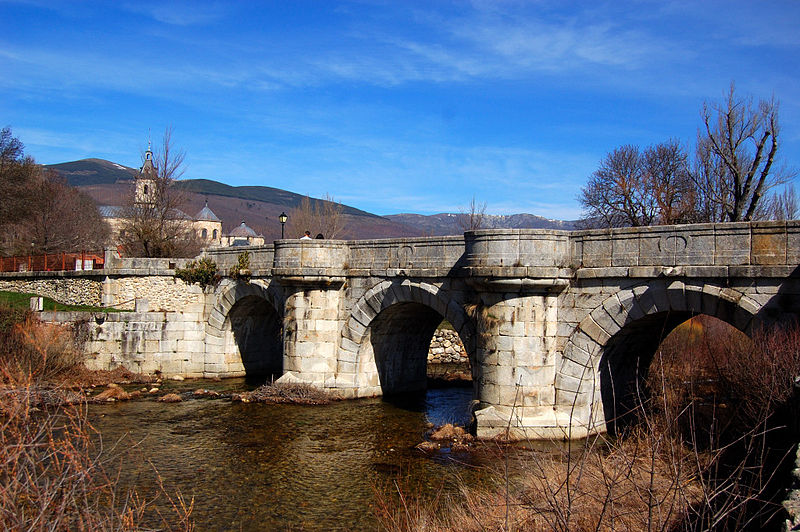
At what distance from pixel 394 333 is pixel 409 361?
1.30 metres

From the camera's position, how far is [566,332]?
497 inches

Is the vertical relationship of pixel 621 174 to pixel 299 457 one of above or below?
above

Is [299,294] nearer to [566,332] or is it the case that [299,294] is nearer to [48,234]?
[566,332]

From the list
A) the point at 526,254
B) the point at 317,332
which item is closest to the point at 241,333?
the point at 317,332

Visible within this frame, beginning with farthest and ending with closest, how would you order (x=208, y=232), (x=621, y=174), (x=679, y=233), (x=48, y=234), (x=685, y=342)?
(x=208, y=232)
(x=48, y=234)
(x=621, y=174)
(x=685, y=342)
(x=679, y=233)

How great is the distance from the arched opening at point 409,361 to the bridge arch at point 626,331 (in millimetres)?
3331

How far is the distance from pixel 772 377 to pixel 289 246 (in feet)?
36.4

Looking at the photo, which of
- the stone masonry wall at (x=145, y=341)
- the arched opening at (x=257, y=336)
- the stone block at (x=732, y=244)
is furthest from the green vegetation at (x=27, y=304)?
the stone block at (x=732, y=244)

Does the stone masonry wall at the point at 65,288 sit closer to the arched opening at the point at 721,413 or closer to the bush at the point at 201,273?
the bush at the point at 201,273

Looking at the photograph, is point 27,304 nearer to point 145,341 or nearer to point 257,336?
point 145,341

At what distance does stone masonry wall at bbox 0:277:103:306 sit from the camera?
2233 centimetres

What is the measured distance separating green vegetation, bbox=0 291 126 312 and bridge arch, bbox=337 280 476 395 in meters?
Answer: 8.99

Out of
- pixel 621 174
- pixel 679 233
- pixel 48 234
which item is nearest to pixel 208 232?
pixel 48 234

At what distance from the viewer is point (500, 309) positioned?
12758 mm
